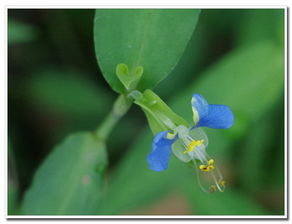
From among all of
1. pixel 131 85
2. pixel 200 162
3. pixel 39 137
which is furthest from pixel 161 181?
pixel 39 137

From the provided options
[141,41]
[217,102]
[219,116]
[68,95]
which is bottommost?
[219,116]

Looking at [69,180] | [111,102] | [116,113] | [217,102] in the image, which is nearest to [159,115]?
[116,113]

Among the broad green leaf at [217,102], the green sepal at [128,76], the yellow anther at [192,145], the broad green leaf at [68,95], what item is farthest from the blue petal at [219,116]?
the broad green leaf at [68,95]

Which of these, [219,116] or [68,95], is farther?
[68,95]

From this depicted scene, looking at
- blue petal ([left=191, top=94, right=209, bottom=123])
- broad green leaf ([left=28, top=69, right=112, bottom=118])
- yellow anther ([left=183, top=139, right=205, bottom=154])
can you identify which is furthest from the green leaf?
broad green leaf ([left=28, top=69, right=112, bottom=118])

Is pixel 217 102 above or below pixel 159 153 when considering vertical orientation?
above

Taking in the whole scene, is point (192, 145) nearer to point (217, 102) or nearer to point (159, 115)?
point (159, 115)
